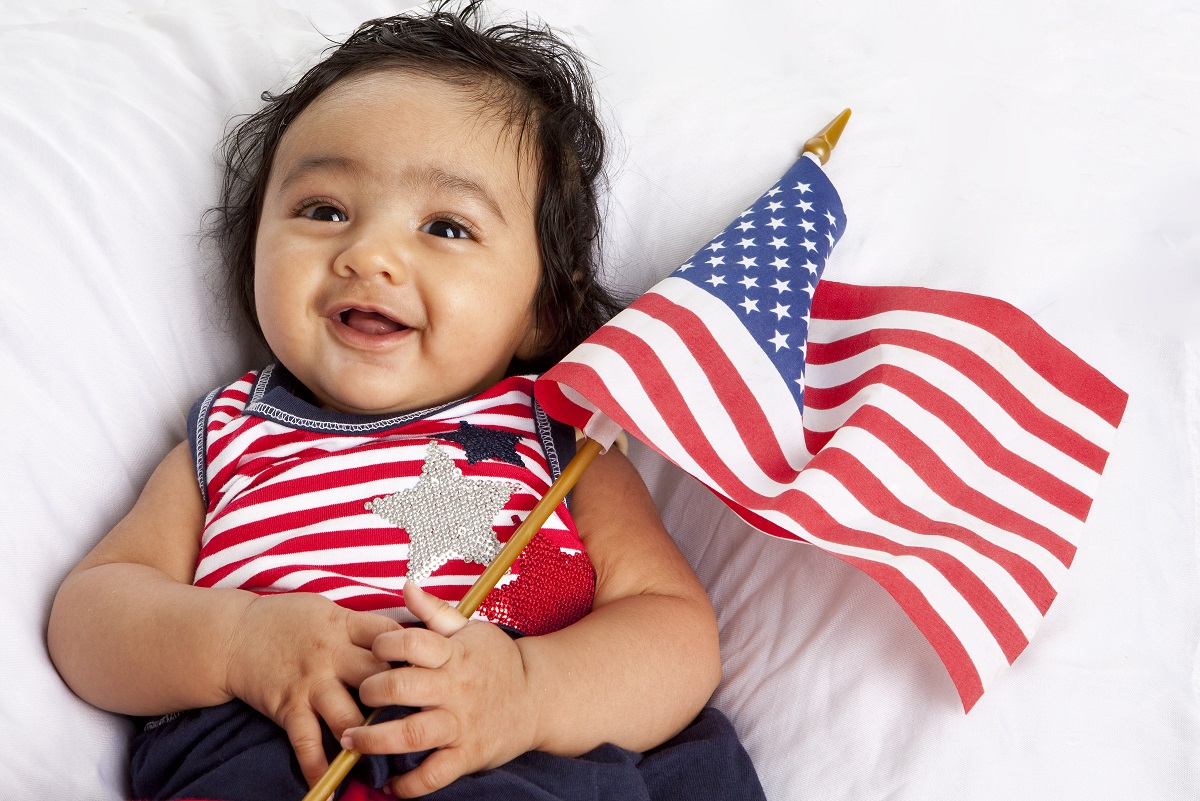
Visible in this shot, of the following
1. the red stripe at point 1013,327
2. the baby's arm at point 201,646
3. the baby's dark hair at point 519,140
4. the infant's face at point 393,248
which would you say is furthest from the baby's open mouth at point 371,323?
the red stripe at point 1013,327

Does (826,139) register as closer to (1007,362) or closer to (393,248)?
(1007,362)

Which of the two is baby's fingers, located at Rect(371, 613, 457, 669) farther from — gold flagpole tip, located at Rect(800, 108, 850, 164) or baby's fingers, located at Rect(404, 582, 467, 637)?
gold flagpole tip, located at Rect(800, 108, 850, 164)

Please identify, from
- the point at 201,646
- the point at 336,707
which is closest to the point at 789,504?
the point at 336,707

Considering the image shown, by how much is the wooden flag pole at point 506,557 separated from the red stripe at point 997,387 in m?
0.38

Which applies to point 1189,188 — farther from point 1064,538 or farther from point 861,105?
point 1064,538

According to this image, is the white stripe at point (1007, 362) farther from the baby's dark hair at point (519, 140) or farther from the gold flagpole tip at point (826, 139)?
the baby's dark hair at point (519, 140)

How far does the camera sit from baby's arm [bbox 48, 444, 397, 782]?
946 mm

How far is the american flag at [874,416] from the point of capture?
3.53 feet

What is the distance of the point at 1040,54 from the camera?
1545 millimetres

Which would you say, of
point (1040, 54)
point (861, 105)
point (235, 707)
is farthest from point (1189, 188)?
point (235, 707)

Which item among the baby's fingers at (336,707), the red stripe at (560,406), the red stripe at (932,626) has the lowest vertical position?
the baby's fingers at (336,707)

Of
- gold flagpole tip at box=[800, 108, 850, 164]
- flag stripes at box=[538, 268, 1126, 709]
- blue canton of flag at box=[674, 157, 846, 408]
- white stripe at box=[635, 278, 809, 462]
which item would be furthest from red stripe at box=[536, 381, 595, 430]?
gold flagpole tip at box=[800, 108, 850, 164]

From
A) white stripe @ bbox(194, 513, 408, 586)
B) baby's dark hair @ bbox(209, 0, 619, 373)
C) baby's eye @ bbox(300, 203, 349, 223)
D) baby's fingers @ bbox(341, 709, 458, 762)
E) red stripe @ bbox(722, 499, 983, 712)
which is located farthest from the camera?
baby's dark hair @ bbox(209, 0, 619, 373)

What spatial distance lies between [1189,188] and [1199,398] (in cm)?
35
